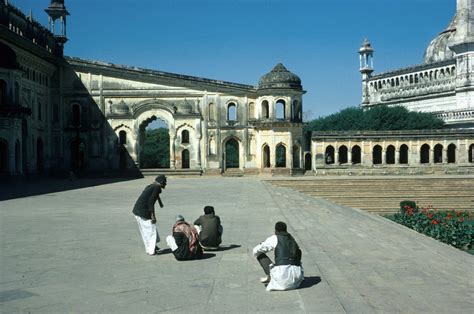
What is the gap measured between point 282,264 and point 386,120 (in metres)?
52.8

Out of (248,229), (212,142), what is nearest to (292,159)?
(212,142)

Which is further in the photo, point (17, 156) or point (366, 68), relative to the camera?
point (366, 68)

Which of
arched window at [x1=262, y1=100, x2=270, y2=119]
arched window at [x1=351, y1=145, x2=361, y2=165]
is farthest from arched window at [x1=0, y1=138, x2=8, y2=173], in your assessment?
arched window at [x1=351, y1=145, x2=361, y2=165]

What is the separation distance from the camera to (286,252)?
24.6ft

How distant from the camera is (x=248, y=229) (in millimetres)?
12766

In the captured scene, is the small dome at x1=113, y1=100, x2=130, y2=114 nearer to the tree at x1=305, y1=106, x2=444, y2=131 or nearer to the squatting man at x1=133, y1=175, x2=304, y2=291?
the tree at x1=305, y1=106, x2=444, y2=131

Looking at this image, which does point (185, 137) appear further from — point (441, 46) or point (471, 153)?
point (441, 46)

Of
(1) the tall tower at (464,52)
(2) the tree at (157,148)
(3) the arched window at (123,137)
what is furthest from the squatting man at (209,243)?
(2) the tree at (157,148)

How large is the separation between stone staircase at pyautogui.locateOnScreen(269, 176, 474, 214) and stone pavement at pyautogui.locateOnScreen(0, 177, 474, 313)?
11844 mm

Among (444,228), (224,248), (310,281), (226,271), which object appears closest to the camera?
(310,281)

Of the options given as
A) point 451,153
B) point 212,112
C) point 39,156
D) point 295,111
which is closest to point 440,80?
point 451,153

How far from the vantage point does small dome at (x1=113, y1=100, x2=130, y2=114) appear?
42.5m

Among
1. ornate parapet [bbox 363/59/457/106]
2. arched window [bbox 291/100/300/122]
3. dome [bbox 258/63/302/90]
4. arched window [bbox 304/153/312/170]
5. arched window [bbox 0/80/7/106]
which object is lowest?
arched window [bbox 304/153/312/170]

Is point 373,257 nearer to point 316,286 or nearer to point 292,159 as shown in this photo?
point 316,286
